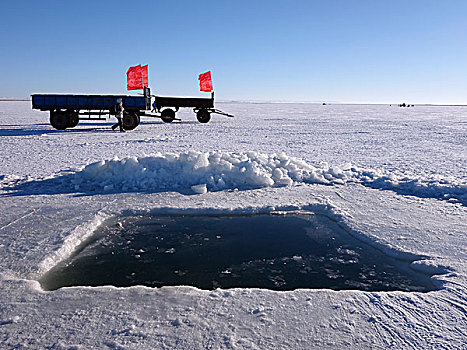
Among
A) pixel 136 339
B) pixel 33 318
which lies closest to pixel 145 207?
pixel 33 318

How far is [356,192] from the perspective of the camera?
18.6ft

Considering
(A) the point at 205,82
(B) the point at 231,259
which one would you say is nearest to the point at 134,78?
(A) the point at 205,82

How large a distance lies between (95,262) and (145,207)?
5.27 feet

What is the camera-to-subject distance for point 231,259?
332 cm

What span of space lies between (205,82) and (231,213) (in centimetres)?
1900

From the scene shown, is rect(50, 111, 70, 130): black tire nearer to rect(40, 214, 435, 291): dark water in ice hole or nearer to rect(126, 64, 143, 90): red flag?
rect(126, 64, 143, 90): red flag

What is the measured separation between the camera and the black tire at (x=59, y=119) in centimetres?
1577

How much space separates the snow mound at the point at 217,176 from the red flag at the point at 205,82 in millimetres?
16741

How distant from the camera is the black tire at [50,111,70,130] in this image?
51.7 ft

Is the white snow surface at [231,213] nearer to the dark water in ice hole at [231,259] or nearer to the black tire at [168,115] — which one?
the dark water in ice hole at [231,259]

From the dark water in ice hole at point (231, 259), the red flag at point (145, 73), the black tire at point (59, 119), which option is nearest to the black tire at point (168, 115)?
the red flag at point (145, 73)

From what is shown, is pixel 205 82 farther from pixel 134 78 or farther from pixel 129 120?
pixel 129 120

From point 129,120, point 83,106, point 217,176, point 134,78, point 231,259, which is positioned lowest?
point 231,259

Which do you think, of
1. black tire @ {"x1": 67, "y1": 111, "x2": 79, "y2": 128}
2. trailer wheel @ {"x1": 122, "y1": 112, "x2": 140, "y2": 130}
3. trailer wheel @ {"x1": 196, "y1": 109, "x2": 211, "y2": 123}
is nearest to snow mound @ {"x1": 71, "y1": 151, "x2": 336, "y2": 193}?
trailer wheel @ {"x1": 122, "y1": 112, "x2": 140, "y2": 130}
